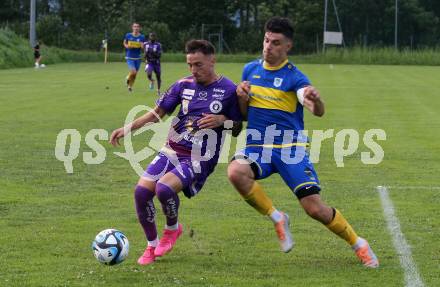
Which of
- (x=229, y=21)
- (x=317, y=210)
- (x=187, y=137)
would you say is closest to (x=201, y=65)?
(x=187, y=137)

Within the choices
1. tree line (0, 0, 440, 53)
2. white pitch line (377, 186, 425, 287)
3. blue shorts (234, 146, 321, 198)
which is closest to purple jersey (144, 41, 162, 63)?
white pitch line (377, 186, 425, 287)

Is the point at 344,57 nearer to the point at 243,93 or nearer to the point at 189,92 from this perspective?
the point at 189,92

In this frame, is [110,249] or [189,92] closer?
[110,249]

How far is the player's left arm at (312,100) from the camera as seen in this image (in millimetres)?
7195

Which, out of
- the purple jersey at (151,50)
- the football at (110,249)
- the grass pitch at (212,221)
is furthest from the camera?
the purple jersey at (151,50)

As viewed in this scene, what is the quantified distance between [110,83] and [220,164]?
2122cm

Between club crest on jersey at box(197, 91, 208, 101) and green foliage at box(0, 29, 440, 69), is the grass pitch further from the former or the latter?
green foliage at box(0, 29, 440, 69)

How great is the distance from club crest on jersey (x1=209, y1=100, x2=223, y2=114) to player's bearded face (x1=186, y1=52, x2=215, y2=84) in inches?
8.3

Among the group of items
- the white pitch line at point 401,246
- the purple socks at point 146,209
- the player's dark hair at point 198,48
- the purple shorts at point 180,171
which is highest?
the player's dark hair at point 198,48

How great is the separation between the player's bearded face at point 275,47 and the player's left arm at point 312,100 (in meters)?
0.47

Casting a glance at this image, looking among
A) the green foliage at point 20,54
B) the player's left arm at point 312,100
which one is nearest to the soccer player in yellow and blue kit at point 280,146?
the player's left arm at point 312,100

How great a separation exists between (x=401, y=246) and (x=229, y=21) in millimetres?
74149

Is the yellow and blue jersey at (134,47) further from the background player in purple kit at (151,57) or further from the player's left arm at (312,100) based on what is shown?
the player's left arm at (312,100)

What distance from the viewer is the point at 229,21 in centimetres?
8156
